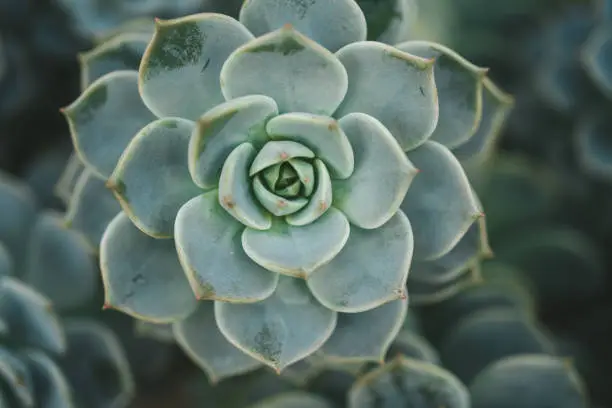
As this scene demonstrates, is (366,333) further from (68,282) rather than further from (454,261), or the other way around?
(68,282)

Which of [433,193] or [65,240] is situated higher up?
[433,193]

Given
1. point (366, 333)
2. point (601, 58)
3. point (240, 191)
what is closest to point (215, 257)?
point (240, 191)

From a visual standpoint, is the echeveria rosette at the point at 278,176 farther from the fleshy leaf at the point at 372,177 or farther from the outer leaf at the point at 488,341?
the outer leaf at the point at 488,341

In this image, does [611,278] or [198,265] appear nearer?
[198,265]

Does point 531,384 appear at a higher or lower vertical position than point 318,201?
lower

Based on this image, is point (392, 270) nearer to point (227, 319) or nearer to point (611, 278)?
point (227, 319)

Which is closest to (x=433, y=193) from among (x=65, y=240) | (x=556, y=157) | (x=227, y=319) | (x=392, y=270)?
(x=392, y=270)
